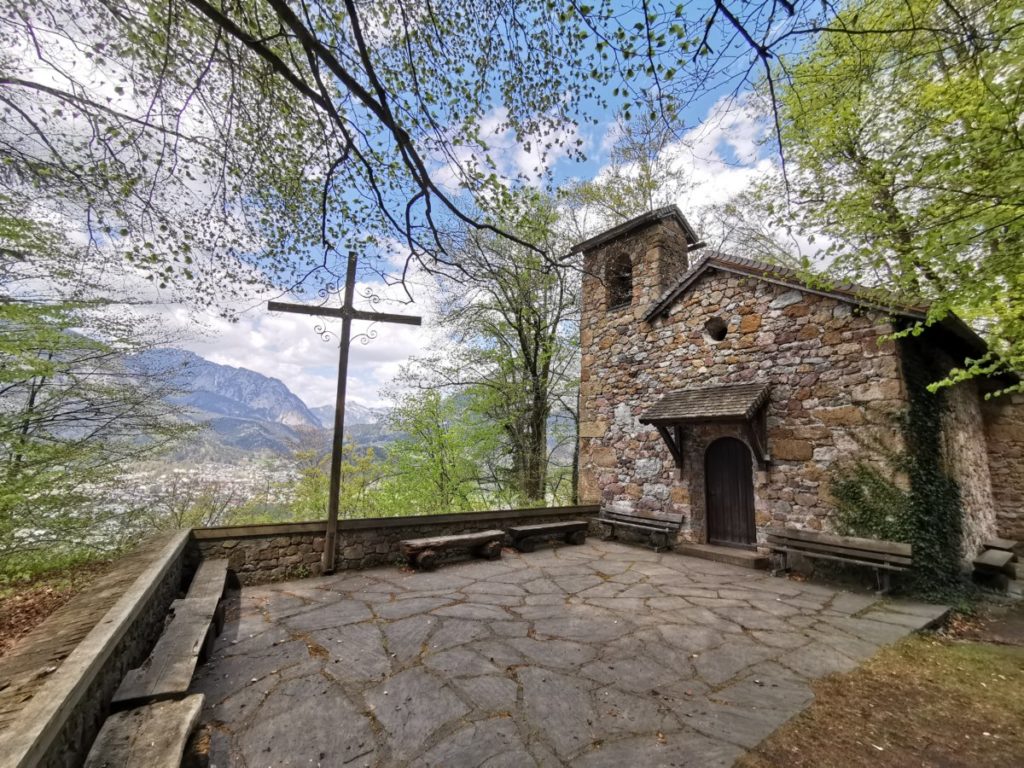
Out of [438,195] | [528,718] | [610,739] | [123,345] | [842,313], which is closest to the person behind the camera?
[610,739]

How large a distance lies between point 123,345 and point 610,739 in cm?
617

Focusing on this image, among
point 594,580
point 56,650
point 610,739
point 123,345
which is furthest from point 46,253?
point 594,580

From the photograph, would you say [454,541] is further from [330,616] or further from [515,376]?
[515,376]

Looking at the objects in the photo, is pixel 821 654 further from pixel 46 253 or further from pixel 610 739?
pixel 46 253

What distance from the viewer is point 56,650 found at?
2.04 m

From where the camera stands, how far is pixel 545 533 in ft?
22.2

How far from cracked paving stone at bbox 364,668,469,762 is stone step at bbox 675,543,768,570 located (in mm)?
4885

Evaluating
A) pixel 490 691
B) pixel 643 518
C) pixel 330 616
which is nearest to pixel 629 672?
pixel 490 691

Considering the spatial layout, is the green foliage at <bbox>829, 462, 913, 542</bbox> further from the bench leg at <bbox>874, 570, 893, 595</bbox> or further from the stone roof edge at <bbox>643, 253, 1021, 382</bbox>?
the stone roof edge at <bbox>643, 253, 1021, 382</bbox>

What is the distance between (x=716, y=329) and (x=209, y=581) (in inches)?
287

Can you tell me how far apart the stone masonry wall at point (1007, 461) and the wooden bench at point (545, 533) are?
717cm

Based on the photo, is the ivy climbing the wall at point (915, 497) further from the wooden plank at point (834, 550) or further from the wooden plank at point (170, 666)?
the wooden plank at point (170, 666)

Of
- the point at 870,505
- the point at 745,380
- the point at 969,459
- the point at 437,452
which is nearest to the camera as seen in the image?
the point at 870,505

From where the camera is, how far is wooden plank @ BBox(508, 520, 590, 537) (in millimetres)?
6500
